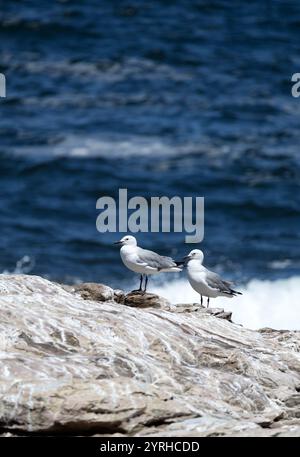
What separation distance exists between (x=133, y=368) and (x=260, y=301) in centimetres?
1314

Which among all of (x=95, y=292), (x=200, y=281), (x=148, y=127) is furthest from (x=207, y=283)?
(x=148, y=127)

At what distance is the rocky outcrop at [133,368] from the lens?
10.9 meters

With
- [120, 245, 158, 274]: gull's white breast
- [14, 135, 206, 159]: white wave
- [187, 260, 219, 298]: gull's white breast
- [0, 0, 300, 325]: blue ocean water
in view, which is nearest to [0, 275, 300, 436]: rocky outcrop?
[187, 260, 219, 298]: gull's white breast

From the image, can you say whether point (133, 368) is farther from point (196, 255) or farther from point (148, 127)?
point (148, 127)

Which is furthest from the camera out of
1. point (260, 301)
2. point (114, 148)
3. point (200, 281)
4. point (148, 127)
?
point (148, 127)

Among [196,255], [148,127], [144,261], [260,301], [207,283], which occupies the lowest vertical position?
[207,283]

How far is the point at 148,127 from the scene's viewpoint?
35.9 m

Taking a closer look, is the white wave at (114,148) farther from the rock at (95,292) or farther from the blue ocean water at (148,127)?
the rock at (95,292)

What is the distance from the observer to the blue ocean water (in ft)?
94.8

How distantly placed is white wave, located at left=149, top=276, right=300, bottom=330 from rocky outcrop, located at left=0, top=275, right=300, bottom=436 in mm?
8883

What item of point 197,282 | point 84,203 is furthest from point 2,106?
point 197,282

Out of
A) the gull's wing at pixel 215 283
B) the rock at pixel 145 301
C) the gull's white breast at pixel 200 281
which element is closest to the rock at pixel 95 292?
the rock at pixel 145 301

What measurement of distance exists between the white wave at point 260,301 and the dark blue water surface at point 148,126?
99 cm
